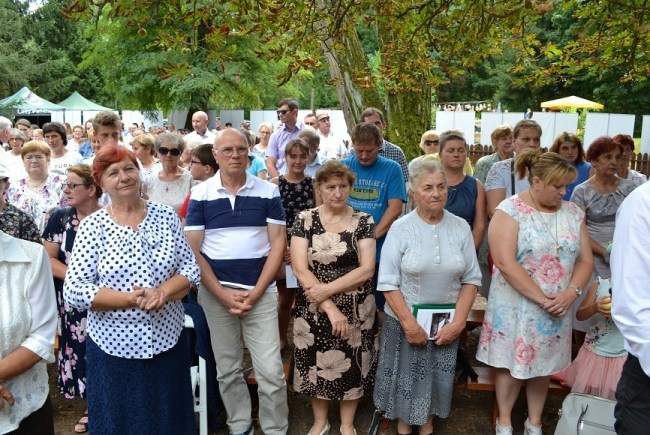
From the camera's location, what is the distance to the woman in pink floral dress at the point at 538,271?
378 centimetres

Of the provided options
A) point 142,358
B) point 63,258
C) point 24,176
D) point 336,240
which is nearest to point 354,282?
point 336,240

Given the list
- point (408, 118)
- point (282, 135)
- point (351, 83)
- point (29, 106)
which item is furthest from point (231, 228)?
point (29, 106)

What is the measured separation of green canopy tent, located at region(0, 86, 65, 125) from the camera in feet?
81.9

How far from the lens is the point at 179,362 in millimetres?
3193

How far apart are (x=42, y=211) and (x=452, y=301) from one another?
149 inches

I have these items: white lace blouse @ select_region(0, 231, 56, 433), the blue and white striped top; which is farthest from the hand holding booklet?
white lace blouse @ select_region(0, 231, 56, 433)

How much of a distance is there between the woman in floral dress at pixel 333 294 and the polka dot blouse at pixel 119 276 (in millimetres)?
1109

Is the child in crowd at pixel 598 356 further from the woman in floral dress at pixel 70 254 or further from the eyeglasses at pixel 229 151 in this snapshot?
the woman in floral dress at pixel 70 254

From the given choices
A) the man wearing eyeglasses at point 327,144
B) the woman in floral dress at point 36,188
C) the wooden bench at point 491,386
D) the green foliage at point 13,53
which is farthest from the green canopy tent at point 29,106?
the wooden bench at point 491,386

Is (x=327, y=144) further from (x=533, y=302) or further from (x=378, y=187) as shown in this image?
(x=533, y=302)

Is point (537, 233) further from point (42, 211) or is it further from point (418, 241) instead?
point (42, 211)

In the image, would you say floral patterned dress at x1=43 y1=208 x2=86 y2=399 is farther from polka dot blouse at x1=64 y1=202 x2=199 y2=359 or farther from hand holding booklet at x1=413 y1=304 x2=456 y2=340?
hand holding booklet at x1=413 y1=304 x2=456 y2=340

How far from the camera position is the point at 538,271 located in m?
3.81

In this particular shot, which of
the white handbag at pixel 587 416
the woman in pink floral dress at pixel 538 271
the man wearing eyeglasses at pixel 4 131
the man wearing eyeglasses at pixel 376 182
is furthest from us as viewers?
the man wearing eyeglasses at pixel 4 131
